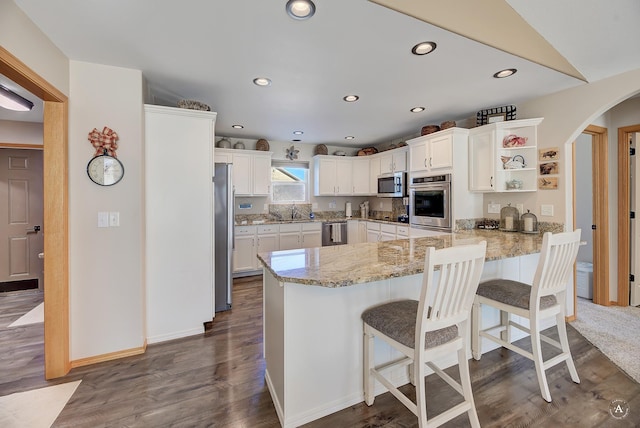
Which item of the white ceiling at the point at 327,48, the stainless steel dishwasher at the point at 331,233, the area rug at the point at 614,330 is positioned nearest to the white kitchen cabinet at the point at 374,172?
the stainless steel dishwasher at the point at 331,233

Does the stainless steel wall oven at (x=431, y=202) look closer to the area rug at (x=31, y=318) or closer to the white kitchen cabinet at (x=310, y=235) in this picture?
the white kitchen cabinet at (x=310, y=235)

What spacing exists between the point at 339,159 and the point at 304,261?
13.1 ft

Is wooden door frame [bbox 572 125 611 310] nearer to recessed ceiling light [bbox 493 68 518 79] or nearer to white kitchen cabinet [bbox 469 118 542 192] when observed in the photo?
white kitchen cabinet [bbox 469 118 542 192]

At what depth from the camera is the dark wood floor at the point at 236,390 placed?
160 centimetres

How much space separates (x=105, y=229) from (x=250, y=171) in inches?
109

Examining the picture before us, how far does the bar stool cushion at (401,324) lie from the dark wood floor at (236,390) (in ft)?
1.81

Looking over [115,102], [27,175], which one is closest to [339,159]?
[115,102]

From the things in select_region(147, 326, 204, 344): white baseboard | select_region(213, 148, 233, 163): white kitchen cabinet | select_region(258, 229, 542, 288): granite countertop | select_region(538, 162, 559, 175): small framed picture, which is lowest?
select_region(147, 326, 204, 344): white baseboard

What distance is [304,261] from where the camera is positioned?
5.73 ft

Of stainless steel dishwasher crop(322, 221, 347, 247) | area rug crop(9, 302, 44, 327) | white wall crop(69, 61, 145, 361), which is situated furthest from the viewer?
stainless steel dishwasher crop(322, 221, 347, 247)

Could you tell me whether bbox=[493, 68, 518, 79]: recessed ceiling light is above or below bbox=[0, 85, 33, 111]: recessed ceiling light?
above

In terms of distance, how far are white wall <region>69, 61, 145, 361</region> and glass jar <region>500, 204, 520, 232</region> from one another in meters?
3.82

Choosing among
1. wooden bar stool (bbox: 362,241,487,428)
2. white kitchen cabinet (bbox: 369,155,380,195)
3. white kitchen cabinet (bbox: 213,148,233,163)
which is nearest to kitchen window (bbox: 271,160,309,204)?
white kitchen cabinet (bbox: 213,148,233,163)

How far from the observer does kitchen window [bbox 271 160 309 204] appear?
5.43 meters
